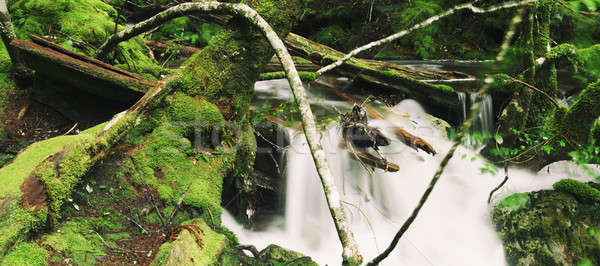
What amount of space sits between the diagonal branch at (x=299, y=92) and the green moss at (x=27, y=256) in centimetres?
175

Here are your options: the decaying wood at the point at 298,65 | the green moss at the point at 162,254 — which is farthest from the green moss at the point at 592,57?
the green moss at the point at 162,254

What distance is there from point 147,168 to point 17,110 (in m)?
2.46

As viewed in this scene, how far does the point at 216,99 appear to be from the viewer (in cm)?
333

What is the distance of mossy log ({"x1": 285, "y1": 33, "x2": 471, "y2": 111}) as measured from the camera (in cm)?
573

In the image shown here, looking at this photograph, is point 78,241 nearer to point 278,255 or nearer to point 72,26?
point 278,255

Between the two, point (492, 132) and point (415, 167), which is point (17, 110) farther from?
Result: point (492, 132)

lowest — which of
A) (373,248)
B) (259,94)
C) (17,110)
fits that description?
(373,248)

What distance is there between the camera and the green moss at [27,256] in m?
1.81

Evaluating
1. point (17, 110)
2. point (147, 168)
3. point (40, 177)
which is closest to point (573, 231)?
point (147, 168)

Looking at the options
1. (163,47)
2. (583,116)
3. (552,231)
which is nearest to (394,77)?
(583,116)

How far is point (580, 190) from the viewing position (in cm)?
446

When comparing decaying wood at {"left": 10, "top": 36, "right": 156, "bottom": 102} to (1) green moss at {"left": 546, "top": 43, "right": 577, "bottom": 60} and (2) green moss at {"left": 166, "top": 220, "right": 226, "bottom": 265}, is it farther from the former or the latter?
(1) green moss at {"left": 546, "top": 43, "right": 577, "bottom": 60}

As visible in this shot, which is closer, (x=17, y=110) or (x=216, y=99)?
(x=216, y=99)

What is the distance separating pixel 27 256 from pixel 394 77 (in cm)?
561
